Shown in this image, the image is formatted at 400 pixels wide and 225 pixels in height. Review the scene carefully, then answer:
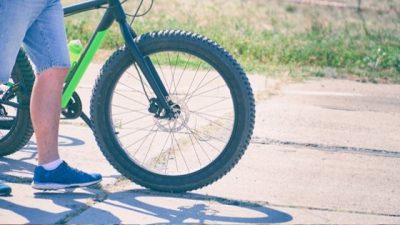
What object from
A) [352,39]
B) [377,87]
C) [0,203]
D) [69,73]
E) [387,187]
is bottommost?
[0,203]

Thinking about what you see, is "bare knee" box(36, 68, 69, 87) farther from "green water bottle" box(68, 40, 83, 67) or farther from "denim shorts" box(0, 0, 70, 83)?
"green water bottle" box(68, 40, 83, 67)

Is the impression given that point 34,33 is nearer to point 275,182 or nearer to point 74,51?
point 74,51

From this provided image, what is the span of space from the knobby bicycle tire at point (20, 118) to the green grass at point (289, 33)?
371 cm

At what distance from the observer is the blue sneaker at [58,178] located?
4.98 meters

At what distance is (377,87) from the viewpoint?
8492 mm

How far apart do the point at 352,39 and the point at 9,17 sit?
639 cm

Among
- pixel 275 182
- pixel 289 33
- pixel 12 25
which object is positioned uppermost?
pixel 289 33

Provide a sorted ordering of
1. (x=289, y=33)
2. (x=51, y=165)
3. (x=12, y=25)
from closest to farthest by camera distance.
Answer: (x=12, y=25) < (x=51, y=165) < (x=289, y=33)

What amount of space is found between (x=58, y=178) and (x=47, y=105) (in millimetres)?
405

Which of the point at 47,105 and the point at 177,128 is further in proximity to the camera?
the point at 177,128

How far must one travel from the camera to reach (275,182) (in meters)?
5.36

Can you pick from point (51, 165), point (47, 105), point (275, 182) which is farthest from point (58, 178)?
point (275, 182)

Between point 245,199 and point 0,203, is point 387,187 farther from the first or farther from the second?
point 0,203

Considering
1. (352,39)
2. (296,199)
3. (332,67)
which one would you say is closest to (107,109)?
(296,199)
